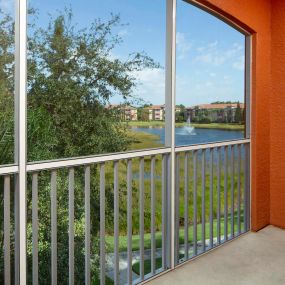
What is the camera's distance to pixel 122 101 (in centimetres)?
523

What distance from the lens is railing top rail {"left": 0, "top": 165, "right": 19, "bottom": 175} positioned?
5.32 feet

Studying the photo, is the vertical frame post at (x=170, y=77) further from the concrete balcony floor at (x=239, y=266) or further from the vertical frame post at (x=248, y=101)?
the vertical frame post at (x=248, y=101)

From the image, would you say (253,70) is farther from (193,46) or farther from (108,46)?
(193,46)

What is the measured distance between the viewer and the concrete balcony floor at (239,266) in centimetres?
246

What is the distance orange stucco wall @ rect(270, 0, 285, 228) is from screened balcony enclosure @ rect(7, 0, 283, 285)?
1.00 ft

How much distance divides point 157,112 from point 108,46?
49.4 inches

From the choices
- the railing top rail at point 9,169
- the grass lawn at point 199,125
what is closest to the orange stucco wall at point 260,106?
the grass lawn at point 199,125

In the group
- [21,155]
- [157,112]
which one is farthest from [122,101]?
[21,155]

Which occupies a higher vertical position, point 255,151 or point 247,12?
point 247,12

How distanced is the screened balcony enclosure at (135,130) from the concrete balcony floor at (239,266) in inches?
1.6

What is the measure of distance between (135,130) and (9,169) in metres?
3.79

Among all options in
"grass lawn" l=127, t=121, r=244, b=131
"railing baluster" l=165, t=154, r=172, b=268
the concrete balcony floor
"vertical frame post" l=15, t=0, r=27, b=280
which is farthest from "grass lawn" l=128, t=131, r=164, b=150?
"vertical frame post" l=15, t=0, r=27, b=280

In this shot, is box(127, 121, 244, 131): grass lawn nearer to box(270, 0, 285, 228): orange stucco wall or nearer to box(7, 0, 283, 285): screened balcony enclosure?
box(7, 0, 283, 285): screened balcony enclosure

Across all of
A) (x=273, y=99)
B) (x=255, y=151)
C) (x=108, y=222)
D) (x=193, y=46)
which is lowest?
(x=108, y=222)
